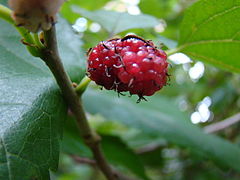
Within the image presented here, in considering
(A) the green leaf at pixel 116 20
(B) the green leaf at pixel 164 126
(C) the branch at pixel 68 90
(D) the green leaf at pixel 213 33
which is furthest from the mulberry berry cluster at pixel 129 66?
(B) the green leaf at pixel 164 126

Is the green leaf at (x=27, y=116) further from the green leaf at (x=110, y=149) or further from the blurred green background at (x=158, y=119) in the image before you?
the green leaf at (x=110, y=149)

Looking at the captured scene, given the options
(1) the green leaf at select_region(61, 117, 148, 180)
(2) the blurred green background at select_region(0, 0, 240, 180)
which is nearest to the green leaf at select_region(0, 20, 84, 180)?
(2) the blurred green background at select_region(0, 0, 240, 180)

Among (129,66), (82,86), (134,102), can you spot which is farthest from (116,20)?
(129,66)

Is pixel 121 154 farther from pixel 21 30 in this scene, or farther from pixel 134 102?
pixel 21 30

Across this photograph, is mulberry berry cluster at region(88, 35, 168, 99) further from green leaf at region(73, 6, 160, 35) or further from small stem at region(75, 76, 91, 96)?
green leaf at region(73, 6, 160, 35)

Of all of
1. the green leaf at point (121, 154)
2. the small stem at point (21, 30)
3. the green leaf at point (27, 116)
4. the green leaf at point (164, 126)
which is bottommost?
the green leaf at point (27, 116)

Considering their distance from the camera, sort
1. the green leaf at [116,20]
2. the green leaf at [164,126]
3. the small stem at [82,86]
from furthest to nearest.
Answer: the green leaf at [164,126] → the green leaf at [116,20] → the small stem at [82,86]
